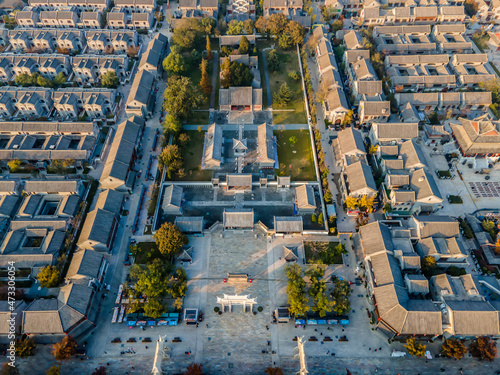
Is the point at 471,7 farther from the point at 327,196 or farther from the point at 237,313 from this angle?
the point at 237,313

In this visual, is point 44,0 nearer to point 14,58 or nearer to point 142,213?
point 14,58

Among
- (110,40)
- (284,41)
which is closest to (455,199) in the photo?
(284,41)

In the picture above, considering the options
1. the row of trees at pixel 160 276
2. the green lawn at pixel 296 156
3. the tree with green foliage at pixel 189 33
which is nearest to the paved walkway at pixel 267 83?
the green lawn at pixel 296 156

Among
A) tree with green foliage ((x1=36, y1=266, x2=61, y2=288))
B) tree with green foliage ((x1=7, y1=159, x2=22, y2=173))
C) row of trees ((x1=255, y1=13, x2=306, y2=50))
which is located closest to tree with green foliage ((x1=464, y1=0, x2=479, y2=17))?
row of trees ((x1=255, y1=13, x2=306, y2=50))

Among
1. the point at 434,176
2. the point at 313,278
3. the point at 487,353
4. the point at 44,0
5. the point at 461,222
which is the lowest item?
the point at 487,353

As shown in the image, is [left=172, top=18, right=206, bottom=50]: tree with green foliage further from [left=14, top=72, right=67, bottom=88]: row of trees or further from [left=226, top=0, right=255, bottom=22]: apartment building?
[left=14, top=72, right=67, bottom=88]: row of trees

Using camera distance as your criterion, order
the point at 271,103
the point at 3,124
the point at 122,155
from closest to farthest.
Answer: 1. the point at 122,155
2. the point at 3,124
3. the point at 271,103

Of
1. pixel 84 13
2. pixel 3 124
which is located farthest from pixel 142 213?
pixel 84 13
